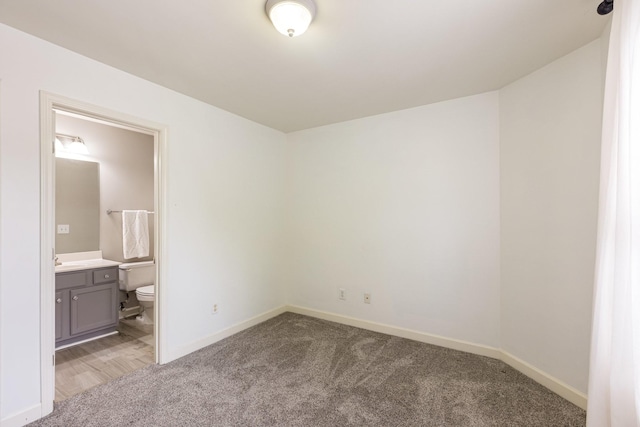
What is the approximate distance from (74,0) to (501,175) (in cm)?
327

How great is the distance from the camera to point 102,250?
3.68 metres

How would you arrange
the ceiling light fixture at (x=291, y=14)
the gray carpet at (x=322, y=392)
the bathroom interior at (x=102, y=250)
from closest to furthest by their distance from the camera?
the ceiling light fixture at (x=291, y=14), the gray carpet at (x=322, y=392), the bathroom interior at (x=102, y=250)

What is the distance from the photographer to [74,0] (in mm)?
1526

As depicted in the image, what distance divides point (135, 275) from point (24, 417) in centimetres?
196

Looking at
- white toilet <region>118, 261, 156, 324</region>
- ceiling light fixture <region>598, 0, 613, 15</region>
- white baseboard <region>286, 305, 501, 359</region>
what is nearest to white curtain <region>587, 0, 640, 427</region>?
ceiling light fixture <region>598, 0, 613, 15</region>

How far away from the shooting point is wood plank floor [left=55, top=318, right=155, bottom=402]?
7.50 ft

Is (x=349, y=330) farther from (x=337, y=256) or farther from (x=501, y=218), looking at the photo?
(x=501, y=218)

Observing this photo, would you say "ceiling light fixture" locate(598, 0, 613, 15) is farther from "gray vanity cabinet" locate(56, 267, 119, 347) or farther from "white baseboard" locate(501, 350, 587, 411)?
"gray vanity cabinet" locate(56, 267, 119, 347)

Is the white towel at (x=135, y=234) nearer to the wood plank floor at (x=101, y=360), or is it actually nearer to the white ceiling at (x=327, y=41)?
the wood plank floor at (x=101, y=360)

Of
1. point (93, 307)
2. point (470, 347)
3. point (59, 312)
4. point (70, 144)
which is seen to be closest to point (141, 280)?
point (93, 307)

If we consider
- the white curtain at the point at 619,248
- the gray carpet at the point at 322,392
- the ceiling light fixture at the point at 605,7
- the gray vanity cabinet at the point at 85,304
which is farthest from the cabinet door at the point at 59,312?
the ceiling light fixture at the point at 605,7

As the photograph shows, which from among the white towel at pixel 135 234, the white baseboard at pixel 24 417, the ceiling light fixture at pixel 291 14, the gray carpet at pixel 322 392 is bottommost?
the gray carpet at pixel 322 392

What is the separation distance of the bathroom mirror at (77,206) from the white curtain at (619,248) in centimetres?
475

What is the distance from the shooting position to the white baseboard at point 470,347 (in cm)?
203
